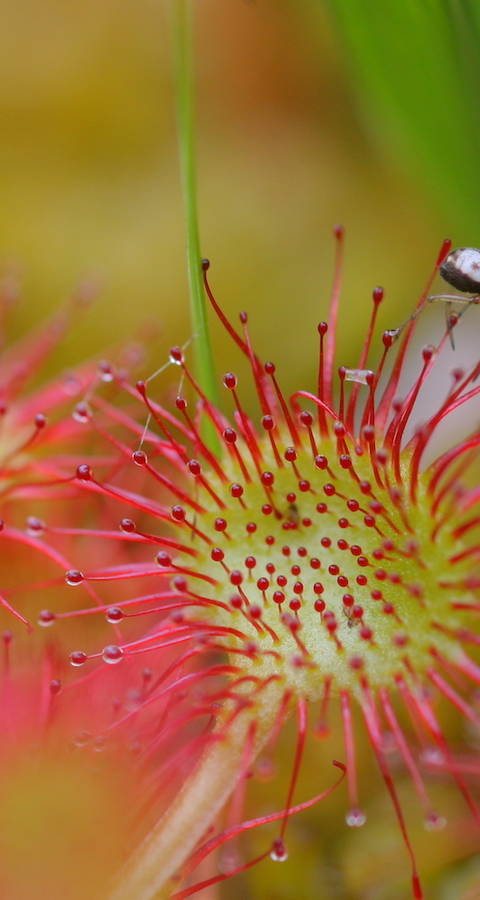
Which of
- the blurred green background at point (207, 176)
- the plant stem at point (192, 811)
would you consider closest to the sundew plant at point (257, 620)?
the plant stem at point (192, 811)

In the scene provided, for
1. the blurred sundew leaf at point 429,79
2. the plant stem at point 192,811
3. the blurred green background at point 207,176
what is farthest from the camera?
the blurred green background at point 207,176

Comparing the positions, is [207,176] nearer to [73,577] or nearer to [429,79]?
[429,79]

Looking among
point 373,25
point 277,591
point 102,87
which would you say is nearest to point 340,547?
point 277,591

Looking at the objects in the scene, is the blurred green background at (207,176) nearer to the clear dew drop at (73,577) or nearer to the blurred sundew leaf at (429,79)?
the blurred sundew leaf at (429,79)

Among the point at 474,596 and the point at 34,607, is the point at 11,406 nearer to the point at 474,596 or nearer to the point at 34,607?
the point at 34,607

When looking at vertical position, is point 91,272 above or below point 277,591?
above

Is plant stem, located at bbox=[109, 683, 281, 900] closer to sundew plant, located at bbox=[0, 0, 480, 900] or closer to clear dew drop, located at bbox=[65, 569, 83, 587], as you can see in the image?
sundew plant, located at bbox=[0, 0, 480, 900]
